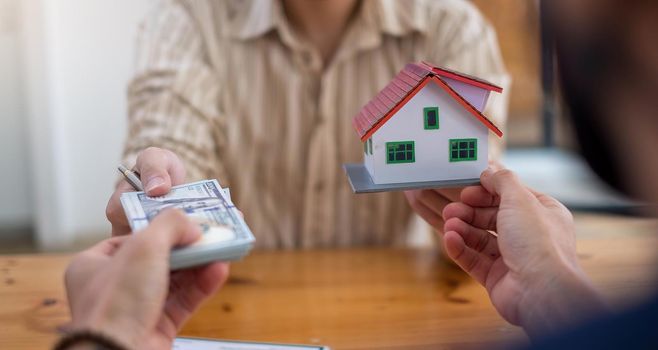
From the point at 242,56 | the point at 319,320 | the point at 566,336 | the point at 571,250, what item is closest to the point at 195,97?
the point at 242,56

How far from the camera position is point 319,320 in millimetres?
1106

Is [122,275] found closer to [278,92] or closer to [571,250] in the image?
[571,250]

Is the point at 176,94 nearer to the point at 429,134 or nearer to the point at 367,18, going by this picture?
the point at 367,18

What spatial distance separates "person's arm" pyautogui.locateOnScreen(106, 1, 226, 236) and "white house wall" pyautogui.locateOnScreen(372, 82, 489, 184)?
1.68ft

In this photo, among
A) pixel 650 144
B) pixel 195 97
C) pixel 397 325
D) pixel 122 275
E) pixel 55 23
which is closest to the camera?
pixel 650 144

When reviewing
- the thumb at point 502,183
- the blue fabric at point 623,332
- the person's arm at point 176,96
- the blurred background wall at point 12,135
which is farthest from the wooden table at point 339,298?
the blurred background wall at point 12,135

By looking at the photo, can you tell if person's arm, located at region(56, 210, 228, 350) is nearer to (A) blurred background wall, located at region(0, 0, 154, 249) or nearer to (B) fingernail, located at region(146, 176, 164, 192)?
(B) fingernail, located at region(146, 176, 164, 192)

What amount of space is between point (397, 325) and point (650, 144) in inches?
26.7

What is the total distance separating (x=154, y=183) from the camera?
88 centimetres

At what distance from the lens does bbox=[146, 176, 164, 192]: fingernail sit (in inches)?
34.6

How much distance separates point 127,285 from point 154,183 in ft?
0.82

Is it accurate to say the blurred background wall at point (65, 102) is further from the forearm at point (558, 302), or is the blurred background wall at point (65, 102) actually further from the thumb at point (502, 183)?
the forearm at point (558, 302)

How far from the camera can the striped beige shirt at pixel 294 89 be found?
157cm

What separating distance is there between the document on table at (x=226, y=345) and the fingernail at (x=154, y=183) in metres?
0.25
